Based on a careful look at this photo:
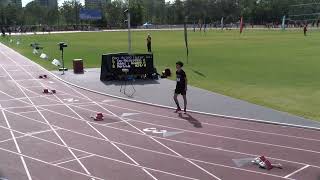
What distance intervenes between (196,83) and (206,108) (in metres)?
6.04

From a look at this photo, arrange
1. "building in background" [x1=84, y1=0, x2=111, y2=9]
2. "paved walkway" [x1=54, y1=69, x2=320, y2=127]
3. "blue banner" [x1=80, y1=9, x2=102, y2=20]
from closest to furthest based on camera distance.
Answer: "paved walkway" [x1=54, y1=69, x2=320, y2=127] < "blue banner" [x1=80, y1=9, x2=102, y2=20] < "building in background" [x1=84, y1=0, x2=111, y2=9]

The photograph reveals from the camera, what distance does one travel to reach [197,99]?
1875 cm

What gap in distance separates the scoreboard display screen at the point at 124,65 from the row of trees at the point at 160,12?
370 ft

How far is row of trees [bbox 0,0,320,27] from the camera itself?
139 metres

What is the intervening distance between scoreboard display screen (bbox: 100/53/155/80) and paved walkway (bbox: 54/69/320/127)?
0.74 meters

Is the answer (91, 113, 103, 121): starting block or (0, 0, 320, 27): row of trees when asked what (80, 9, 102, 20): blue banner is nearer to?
(0, 0, 320, 27): row of trees

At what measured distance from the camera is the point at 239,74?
25.2 meters

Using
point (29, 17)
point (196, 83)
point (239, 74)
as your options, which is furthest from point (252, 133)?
point (29, 17)

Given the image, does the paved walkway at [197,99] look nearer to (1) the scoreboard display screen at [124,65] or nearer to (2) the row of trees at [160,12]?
(1) the scoreboard display screen at [124,65]

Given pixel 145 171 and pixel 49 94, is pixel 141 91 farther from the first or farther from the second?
pixel 145 171

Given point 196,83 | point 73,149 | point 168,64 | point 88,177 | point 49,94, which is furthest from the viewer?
point 168,64

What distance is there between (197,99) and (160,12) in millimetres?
147371

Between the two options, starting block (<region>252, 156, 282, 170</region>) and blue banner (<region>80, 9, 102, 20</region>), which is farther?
blue banner (<region>80, 9, 102, 20</region>)

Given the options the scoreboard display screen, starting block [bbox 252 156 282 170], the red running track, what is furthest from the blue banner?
starting block [bbox 252 156 282 170]
